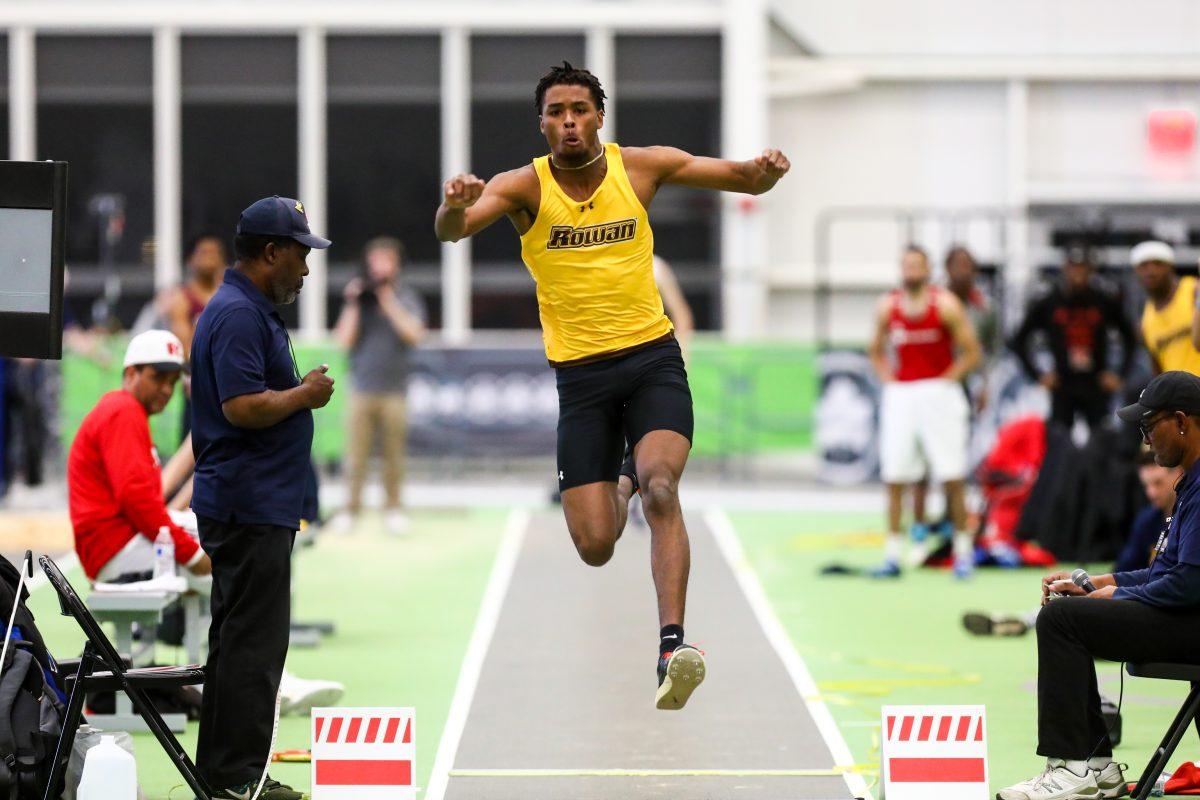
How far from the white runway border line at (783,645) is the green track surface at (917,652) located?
59 millimetres

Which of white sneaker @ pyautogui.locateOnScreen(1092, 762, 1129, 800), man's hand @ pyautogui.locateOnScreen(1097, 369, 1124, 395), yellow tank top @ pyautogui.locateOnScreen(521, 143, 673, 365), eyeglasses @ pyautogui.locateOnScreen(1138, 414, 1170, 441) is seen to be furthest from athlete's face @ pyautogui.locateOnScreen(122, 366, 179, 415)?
man's hand @ pyautogui.locateOnScreen(1097, 369, 1124, 395)

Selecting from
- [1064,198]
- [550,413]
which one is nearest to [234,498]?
[550,413]

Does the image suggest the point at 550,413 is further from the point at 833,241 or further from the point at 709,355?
the point at 833,241

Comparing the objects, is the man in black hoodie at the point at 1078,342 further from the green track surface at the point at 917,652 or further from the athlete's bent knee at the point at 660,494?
the athlete's bent knee at the point at 660,494

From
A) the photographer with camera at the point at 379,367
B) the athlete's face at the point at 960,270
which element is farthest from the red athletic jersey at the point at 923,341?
the photographer with camera at the point at 379,367

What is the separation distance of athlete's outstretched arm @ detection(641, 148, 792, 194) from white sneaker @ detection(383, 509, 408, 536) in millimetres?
8865

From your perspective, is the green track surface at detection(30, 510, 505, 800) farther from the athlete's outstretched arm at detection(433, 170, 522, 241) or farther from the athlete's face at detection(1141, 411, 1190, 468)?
the athlete's face at detection(1141, 411, 1190, 468)

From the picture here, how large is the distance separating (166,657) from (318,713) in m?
3.75

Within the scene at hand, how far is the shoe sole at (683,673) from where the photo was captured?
708 centimetres

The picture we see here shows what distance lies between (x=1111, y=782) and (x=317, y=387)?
317 cm

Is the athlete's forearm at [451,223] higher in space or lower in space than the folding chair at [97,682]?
higher

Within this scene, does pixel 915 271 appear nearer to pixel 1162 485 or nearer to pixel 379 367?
pixel 1162 485

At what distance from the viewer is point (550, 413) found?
68.5ft

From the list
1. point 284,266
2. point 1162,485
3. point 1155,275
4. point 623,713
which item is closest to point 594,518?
point 623,713
